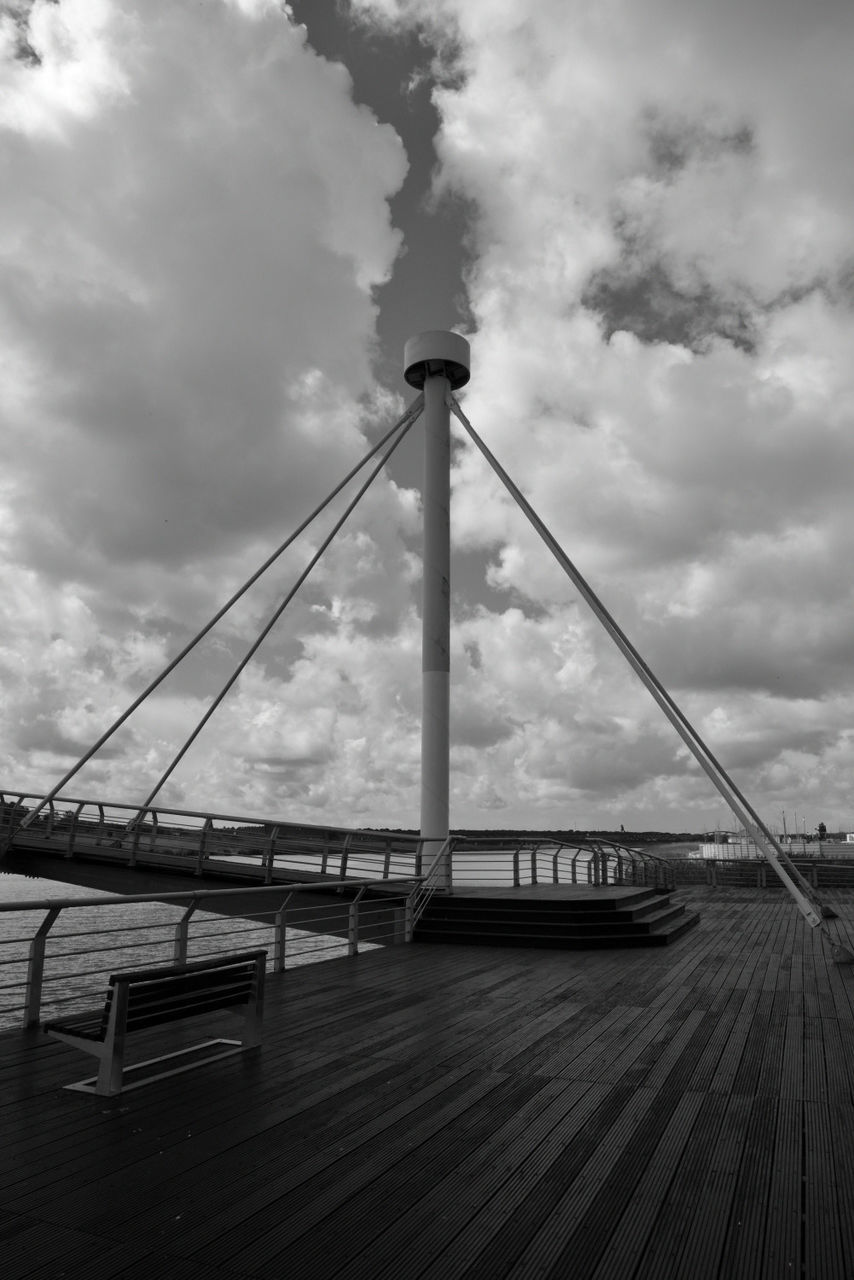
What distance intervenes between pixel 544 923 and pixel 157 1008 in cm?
808

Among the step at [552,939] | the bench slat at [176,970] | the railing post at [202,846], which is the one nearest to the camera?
the bench slat at [176,970]

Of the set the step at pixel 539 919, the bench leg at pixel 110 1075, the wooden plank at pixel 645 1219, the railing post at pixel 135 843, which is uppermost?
the railing post at pixel 135 843

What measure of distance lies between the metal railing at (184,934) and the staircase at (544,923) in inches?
24.2

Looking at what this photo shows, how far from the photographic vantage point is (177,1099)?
16.7 feet

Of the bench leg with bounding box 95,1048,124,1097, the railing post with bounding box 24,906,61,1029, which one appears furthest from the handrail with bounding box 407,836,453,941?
the bench leg with bounding box 95,1048,124,1097

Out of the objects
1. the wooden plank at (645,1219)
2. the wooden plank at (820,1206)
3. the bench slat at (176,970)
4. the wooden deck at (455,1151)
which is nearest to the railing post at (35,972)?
the wooden deck at (455,1151)

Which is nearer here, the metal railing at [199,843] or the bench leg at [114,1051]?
the bench leg at [114,1051]

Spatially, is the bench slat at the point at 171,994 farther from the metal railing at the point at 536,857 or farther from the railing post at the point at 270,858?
the railing post at the point at 270,858

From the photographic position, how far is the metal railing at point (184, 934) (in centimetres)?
648

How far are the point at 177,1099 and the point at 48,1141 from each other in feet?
2.86

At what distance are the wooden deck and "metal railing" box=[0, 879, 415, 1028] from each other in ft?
2.53

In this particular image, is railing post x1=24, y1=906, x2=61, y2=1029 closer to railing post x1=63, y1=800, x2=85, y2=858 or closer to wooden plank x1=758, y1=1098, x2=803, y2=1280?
wooden plank x1=758, y1=1098, x2=803, y2=1280

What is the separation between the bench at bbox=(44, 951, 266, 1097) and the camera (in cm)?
506

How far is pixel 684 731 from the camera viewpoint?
13656mm
